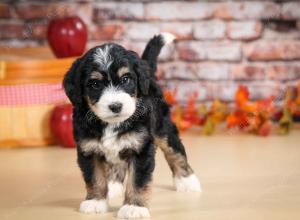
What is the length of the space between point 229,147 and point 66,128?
824 mm

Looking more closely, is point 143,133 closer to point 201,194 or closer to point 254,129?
point 201,194

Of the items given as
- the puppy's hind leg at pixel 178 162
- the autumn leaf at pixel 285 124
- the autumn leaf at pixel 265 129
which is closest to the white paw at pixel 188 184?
the puppy's hind leg at pixel 178 162

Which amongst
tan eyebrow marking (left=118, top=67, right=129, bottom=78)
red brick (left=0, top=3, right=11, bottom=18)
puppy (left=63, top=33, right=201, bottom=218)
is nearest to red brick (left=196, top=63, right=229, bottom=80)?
red brick (left=0, top=3, right=11, bottom=18)

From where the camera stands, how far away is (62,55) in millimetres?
3539

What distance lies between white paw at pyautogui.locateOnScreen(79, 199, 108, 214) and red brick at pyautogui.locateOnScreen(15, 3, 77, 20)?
205 centimetres

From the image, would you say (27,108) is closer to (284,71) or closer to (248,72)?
(248,72)

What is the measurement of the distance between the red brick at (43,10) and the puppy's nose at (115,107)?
7.02 feet

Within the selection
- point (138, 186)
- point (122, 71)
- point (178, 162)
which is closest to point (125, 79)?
point (122, 71)

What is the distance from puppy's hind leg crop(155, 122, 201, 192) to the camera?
2.39m

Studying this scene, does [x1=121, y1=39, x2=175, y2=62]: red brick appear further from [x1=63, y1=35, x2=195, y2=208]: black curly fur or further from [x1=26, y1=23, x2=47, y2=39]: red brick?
[x1=63, y1=35, x2=195, y2=208]: black curly fur

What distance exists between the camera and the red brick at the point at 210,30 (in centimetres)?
399

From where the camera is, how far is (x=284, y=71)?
13.1 ft

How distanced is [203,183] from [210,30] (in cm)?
162

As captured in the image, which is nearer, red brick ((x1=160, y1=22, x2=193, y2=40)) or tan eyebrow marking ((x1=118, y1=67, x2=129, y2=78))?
tan eyebrow marking ((x1=118, y1=67, x2=129, y2=78))
